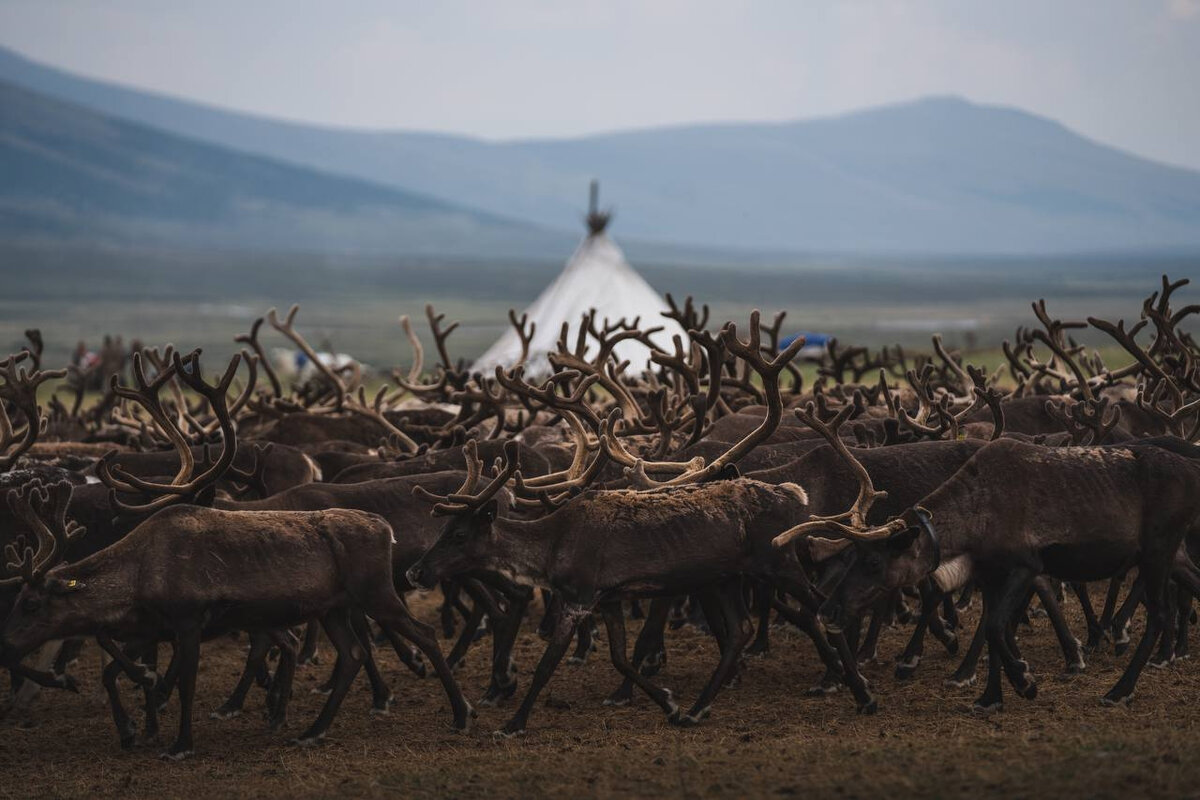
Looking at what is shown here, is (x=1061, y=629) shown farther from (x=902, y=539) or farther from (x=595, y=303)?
(x=595, y=303)

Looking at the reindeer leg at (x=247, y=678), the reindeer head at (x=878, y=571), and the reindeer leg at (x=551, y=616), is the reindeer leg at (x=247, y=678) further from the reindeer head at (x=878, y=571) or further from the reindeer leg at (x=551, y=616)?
the reindeer head at (x=878, y=571)

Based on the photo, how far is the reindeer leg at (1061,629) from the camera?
28.1ft

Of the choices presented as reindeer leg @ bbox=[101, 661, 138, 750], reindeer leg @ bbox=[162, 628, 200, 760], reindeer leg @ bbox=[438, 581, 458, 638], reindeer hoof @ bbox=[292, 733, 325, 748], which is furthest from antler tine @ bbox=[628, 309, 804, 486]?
reindeer leg @ bbox=[101, 661, 138, 750]

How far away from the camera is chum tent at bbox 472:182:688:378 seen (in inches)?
1044

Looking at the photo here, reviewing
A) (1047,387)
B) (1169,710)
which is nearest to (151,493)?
(1169,710)

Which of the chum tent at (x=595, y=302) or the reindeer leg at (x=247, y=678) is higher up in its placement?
the chum tent at (x=595, y=302)

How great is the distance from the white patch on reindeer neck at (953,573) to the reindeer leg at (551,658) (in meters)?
1.81

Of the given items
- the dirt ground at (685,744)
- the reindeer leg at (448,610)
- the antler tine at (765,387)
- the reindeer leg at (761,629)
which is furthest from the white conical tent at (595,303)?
the antler tine at (765,387)

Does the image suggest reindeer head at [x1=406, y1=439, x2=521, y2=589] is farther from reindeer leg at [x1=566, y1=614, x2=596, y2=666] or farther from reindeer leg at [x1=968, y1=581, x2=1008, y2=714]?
reindeer leg at [x1=968, y1=581, x2=1008, y2=714]

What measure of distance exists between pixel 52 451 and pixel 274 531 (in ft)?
20.3

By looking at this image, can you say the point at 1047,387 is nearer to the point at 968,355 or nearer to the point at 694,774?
the point at 694,774

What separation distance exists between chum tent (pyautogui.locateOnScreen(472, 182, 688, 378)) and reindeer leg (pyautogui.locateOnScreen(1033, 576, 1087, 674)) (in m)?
17.5

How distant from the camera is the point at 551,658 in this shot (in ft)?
26.3

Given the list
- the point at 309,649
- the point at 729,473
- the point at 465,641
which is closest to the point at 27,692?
the point at 309,649
